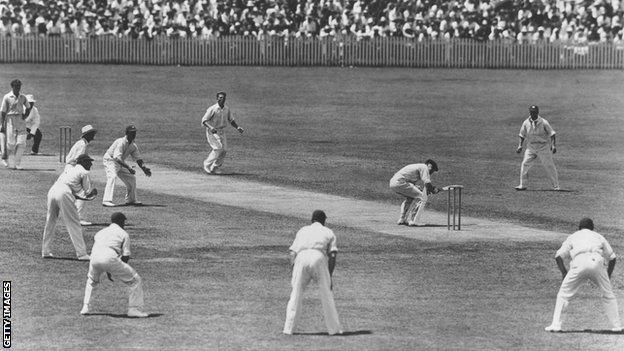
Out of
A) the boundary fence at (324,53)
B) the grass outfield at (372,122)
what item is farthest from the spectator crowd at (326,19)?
the grass outfield at (372,122)

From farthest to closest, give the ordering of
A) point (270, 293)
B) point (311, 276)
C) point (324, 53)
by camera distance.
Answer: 1. point (324, 53)
2. point (270, 293)
3. point (311, 276)

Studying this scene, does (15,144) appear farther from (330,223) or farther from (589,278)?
(589,278)

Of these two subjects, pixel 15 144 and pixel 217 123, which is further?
pixel 15 144

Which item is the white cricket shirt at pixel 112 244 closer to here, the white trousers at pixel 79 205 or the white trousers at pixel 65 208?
the white trousers at pixel 65 208

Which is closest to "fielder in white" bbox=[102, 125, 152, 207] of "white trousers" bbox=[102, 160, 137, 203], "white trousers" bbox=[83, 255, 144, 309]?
"white trousers" bbox=[102, 160, 137, 203]

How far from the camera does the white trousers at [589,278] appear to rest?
73.9 feet

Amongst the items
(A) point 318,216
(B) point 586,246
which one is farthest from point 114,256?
(B) point 586,246

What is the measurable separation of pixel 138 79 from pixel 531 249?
37074mm

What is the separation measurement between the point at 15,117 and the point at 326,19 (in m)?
32.0

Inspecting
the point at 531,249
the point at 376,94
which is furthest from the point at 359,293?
the point at 376,94

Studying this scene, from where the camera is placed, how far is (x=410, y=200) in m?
33.7

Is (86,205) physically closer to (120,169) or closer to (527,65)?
(120,169)

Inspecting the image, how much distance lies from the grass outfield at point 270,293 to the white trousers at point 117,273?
0.39 meters

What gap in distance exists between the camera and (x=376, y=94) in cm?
6184
